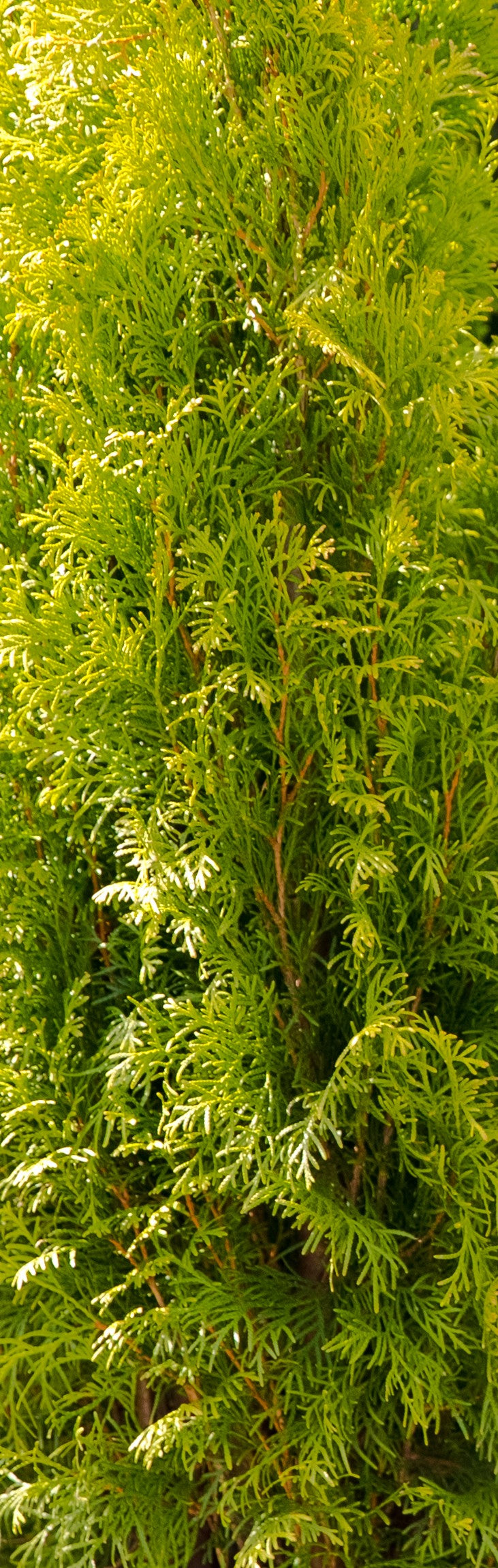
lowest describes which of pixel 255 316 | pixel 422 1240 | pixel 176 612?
pixel 422 1240

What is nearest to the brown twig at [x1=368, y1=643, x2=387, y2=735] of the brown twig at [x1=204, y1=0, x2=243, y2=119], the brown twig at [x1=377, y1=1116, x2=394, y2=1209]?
the brown twig at [x1=377, y1=1116, x2=394, y2=1209]

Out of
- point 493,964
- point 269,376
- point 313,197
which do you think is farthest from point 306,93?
point 493,964

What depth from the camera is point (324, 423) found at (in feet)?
5.14

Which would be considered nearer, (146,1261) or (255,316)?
(255,316)

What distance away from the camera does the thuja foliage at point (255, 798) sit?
1466mm

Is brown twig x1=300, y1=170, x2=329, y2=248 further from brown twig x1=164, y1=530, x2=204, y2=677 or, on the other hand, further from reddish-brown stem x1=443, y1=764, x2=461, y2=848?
reddish-brown stem x1=443, y1=764, x2=461, y2=848

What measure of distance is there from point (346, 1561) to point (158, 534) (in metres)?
1.21

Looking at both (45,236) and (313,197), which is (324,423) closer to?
(313,197)

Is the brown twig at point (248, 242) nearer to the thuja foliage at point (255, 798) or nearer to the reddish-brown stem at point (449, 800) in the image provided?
the thuja foliage at point (255, 798)

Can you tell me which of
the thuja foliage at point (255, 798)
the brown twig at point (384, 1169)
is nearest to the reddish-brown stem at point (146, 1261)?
the thuja foliage at point (255, 798)

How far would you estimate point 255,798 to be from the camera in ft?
5.07

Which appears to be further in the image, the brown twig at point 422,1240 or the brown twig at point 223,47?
the brown twig at point 422,1240

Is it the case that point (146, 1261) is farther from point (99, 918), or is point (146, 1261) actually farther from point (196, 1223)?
point (99, 918)

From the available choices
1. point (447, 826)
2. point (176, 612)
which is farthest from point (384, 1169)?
point (176, 612)
